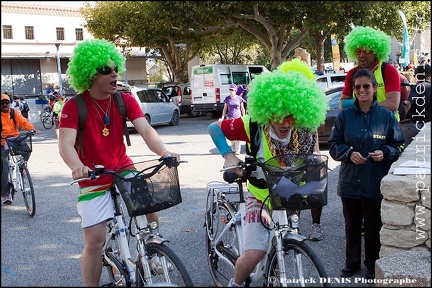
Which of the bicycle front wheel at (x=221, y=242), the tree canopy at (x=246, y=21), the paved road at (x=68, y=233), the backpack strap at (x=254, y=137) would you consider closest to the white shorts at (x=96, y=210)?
the paved road at (x=68, y=233)

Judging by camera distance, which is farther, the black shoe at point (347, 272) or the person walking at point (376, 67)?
the person walking at point (376, 67)

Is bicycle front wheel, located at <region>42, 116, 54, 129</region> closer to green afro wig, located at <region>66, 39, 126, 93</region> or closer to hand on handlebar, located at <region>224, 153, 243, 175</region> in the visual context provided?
green afro wig, located at <region>66, 39, 126, 93</region>

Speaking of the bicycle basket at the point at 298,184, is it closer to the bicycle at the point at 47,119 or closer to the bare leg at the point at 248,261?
the bare leg at the point at 248,261

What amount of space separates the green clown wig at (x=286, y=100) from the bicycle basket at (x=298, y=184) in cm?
32

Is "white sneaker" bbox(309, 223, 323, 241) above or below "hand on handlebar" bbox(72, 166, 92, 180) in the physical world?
below

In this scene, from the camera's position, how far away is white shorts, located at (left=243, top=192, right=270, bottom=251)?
11.3ft

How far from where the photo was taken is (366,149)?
4426 millimetres

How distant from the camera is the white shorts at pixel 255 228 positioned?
11.3ft

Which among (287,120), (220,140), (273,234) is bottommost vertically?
(273,234)

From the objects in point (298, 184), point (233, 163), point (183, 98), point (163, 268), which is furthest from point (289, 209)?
point (183, 98)

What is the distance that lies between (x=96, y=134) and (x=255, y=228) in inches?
50.5

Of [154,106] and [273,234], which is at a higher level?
[154,106]

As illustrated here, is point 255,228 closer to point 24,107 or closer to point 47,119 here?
point 47,119

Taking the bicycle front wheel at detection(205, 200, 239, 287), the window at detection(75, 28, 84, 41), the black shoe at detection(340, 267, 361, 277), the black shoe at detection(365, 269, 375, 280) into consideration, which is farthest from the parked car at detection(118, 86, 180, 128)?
the black shoe at detection(365, 269, 375, 280)
